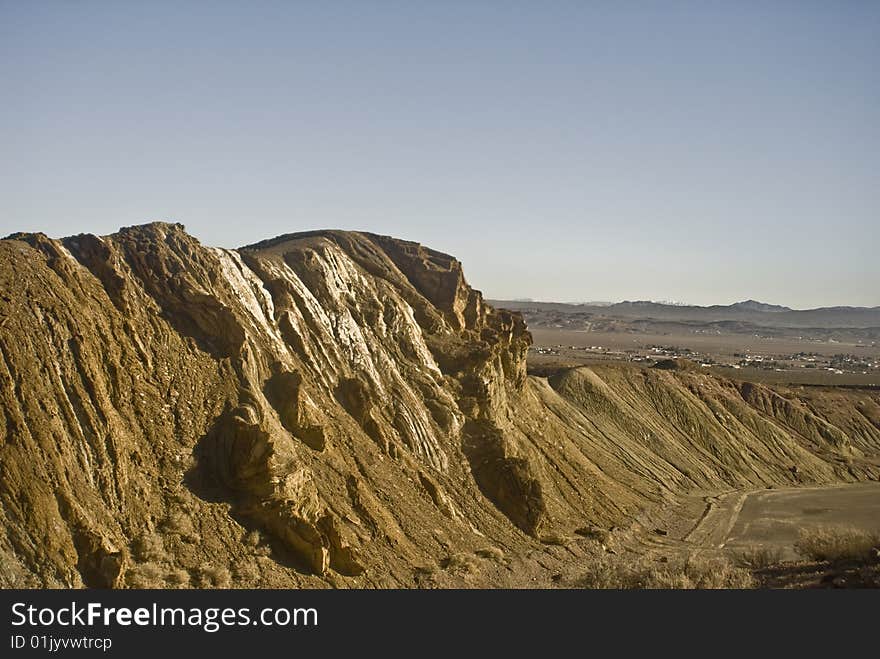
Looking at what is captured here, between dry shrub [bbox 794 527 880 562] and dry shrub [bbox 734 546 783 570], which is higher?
dry shrub [bbox 794 527 880 562]

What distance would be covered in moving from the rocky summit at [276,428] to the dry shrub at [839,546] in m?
8.69

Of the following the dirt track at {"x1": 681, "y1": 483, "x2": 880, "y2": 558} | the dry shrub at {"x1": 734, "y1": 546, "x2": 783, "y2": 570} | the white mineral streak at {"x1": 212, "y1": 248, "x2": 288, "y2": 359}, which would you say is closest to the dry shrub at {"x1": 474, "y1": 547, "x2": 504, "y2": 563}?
the dry shrub at {"x1": 734, "y1": 546, "x2": 783, "y2": 570}

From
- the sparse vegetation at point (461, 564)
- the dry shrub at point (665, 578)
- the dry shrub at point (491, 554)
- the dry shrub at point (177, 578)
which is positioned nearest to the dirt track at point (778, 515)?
the dry shrub at point (665, 578)

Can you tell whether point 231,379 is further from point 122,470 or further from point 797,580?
point 797,580

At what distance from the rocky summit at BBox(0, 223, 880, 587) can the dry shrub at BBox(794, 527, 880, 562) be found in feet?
28.5

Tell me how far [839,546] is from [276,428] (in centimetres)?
1820

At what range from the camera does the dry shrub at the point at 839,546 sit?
80.4 feet

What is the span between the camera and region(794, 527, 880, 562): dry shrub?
24516 millimetres

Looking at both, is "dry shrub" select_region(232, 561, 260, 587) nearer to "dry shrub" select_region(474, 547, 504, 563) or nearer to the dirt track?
"dry shrub" select_region(474, 547, 504, 563)

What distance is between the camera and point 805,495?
171 ft

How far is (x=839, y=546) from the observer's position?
25422mm

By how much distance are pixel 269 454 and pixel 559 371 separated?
39464 mm

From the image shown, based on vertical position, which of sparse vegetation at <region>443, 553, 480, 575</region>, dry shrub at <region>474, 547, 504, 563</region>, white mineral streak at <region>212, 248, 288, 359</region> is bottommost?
dry shrub at <region>474, 547, 504, 563</region>

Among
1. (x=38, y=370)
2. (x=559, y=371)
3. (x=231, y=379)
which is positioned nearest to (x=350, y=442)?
(x=231, y=379)
